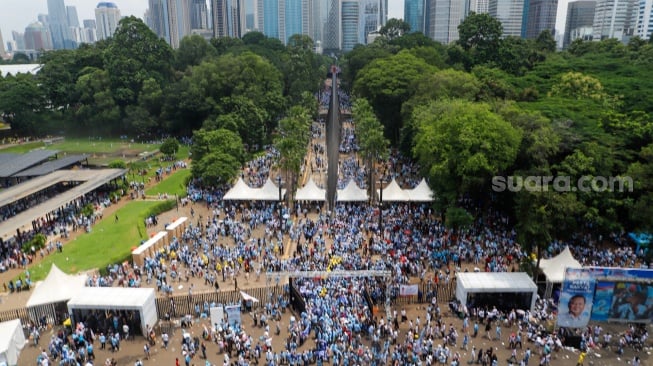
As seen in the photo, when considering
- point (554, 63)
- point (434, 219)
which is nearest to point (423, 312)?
point (434, 219)

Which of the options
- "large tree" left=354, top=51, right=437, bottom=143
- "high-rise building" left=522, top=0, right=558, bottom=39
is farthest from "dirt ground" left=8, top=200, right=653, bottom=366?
"high-rise building" left=522, top=0, right=558, bottom=39

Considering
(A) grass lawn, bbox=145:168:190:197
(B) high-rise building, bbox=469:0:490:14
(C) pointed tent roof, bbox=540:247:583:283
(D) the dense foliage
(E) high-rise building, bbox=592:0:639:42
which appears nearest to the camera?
(C) pointed tent roof, bbox=540:247:583:283

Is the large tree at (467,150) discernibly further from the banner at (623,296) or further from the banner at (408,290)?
the banner at (623,296)

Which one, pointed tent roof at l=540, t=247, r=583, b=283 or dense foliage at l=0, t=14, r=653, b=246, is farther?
dense foliage at l=0, t=14, r=653, b=246

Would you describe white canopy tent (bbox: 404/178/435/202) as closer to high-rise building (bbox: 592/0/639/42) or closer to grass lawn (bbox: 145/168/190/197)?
grass lawn (bbox: 145/168/190/197)

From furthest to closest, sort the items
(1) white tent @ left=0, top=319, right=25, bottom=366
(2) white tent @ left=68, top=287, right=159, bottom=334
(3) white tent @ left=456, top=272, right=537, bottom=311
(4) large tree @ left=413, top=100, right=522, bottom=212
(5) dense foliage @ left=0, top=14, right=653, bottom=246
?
(4) large tree @ left=413, top=100, right=522, bottom=212
(5) dense foliage @ left=0, top=14, right=653, bottom=246
(3) white tent @ left=456, top=272, right=537, bottom=311
(2) white tent @ left=68, top=287, right=159, bottom=334
(1) white tent @ left=0, top=319, right=25, bottom=366

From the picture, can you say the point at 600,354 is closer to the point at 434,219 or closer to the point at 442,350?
the point at 442,350
